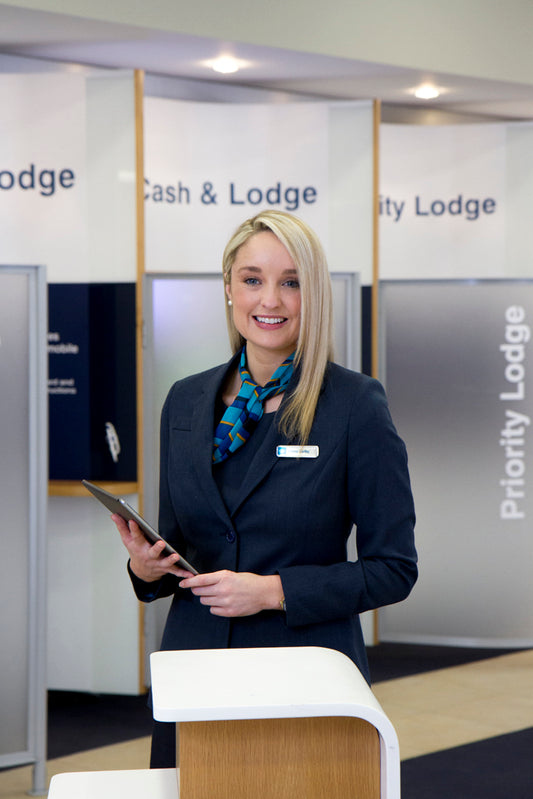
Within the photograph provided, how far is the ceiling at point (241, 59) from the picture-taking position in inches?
168

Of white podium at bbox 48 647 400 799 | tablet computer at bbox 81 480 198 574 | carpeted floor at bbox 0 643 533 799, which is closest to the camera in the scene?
white podium at bbox 48 647 400 799

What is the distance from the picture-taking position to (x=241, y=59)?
187 inches

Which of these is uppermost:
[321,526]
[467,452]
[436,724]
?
[321,526]

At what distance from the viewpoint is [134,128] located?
4.78m

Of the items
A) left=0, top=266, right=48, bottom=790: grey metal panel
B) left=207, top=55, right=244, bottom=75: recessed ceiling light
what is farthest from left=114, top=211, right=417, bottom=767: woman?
left=207, top=55, right=244, bottom=75: recessed ceiling light

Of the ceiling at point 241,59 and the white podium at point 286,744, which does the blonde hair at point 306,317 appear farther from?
the ceiling at point 241,59

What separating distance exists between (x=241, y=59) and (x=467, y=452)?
245 centimetres

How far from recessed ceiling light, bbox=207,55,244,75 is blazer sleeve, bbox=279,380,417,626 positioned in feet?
11.2

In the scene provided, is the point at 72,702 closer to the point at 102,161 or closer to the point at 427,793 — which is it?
the point at 427,793

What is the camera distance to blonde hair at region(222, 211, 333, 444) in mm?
1753

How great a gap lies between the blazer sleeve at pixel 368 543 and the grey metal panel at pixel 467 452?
3.87 meters

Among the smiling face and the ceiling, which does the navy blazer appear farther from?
the ceiling

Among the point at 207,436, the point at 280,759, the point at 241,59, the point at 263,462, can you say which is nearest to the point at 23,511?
→ the point at 207,436

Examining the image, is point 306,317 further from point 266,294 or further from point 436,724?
point 436,724
